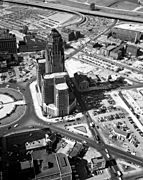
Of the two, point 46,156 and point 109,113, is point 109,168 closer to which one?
point 46,156

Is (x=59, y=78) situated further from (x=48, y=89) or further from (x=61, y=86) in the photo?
(x=48, y=89)

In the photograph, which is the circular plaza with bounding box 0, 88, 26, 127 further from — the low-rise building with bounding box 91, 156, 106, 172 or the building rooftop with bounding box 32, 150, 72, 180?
the low-rise building with bounding box 91, 156, 106, 172

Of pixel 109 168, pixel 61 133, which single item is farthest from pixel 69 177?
pixel 61 133

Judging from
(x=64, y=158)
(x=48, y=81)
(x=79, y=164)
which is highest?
(x=48, y=81)

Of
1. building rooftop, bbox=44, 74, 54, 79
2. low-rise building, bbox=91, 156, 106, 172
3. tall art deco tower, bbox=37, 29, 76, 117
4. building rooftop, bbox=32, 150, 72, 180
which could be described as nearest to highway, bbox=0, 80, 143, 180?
low-rise building, bbox=91, 156, 106, 172

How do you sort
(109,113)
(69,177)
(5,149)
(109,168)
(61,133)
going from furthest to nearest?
(109,113), (61,133), (5,149), (109,168), (69,177)

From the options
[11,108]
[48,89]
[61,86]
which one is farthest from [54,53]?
[11,108]
